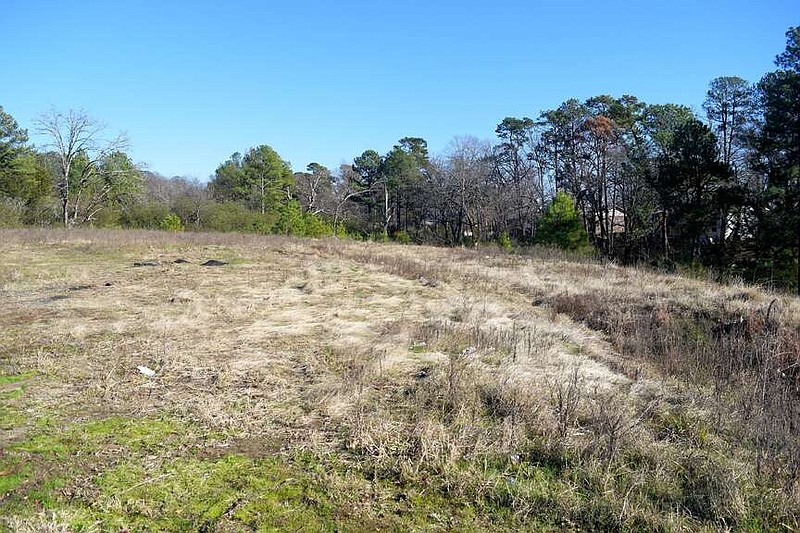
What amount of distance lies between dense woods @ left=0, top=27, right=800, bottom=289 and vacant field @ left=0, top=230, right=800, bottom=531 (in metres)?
14.1

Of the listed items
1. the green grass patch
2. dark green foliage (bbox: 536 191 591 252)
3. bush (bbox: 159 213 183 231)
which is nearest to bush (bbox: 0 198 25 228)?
bush (bbox: 159 213 183 231)

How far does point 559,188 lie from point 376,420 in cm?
3829

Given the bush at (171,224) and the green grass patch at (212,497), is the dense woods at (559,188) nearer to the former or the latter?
the bush at (171,224)

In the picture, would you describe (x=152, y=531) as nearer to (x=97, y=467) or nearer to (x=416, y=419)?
(x=97, y=467)

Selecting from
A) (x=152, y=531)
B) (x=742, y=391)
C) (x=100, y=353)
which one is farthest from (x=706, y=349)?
(x=100, y=353)

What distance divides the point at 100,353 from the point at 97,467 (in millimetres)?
2752

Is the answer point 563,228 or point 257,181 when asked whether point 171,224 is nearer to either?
point 257,181

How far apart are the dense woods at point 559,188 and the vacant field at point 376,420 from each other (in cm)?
1411

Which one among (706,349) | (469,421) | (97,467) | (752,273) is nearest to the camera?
(97,467)

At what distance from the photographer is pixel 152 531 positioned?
256 cm

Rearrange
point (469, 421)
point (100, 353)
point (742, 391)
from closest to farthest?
point (469, 421) → point (742, 391) → point (100, 353)

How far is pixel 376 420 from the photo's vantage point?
152 inches

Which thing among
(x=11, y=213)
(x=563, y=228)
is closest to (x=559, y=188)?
(x=563, y=228)

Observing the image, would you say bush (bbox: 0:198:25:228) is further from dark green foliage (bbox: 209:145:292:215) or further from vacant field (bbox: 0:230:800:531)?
vacant field (bbox: 0:230:800:531)
